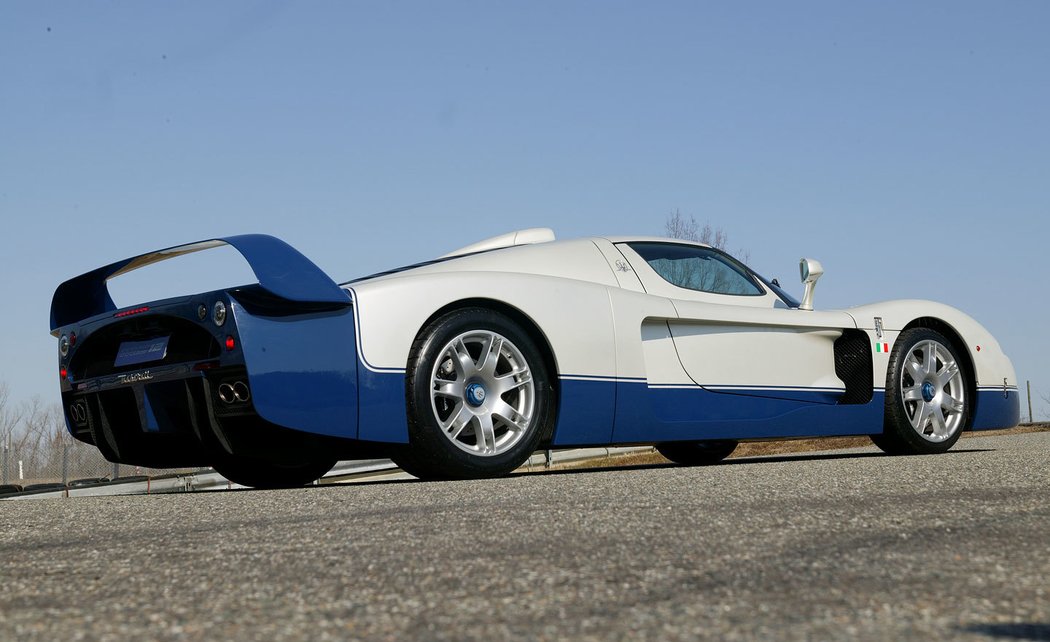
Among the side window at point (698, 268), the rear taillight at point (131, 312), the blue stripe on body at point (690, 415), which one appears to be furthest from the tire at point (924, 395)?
the rear taillight at point (131, 312)

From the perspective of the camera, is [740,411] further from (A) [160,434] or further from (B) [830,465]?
(A) [160,434]

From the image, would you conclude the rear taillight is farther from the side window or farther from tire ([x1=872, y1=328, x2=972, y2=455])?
tire ([x1=872, y1=328, x2=972, y2=455])

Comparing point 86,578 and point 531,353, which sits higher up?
point 531,353

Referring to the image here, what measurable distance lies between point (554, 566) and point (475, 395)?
9.81 ft

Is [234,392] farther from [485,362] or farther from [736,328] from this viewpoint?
[736,328]

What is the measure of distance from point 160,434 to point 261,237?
1.17 meters

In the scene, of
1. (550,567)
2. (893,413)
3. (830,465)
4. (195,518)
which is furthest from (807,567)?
(893,413)

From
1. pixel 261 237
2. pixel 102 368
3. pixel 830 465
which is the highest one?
pixel 261 237

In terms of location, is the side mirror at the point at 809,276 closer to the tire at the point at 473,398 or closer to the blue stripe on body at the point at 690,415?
the blue stripe on body at the point at 690,415

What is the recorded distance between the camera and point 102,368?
18.4ft

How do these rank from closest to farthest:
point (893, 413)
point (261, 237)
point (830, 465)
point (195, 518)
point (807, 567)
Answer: point (807, 567), point (195, 518), point (261, 237), point (830, 465), point (893, 413)

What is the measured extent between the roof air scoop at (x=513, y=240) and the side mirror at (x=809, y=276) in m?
1.78

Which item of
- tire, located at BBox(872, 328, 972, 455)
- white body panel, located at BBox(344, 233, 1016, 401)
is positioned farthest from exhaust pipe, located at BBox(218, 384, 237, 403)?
tire, located at BBox(872, 328, 972, 455)

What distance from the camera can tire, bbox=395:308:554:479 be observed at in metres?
5.14
